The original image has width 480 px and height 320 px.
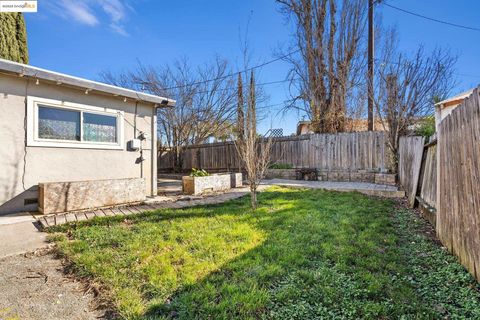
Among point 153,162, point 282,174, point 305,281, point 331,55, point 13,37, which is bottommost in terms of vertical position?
point 305,281

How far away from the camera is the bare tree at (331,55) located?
35.6 feet

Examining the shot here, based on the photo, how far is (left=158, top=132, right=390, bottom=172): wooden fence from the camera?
8789 millimetres

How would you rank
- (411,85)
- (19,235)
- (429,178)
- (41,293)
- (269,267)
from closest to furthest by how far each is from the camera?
(41,293)
(269,267)
(19,235)
(429,178)
(411,85)

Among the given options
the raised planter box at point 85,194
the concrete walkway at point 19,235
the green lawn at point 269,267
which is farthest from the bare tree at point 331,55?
the concrete walkway at point 19,235

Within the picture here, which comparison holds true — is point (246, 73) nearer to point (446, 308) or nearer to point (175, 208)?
point (175, 208)

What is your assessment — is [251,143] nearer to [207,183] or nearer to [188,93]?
[207,183]

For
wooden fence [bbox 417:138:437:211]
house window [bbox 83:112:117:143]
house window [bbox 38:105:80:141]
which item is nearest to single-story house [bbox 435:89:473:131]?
wooden fence [bbox 417:138:437:211]

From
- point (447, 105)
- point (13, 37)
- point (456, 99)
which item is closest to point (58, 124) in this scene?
point (13, 37)

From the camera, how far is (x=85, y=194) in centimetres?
462

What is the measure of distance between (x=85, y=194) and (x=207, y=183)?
3.07 meters

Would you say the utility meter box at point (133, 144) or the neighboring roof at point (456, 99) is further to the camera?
the neighboring roof at point (456, 99)

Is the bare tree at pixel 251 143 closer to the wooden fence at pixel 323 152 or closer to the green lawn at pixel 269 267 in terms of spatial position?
the green lawn at pixel 269 267

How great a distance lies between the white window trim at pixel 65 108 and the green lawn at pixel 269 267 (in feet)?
7.05

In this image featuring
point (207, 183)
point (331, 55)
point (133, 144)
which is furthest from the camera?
point (331, 55)
